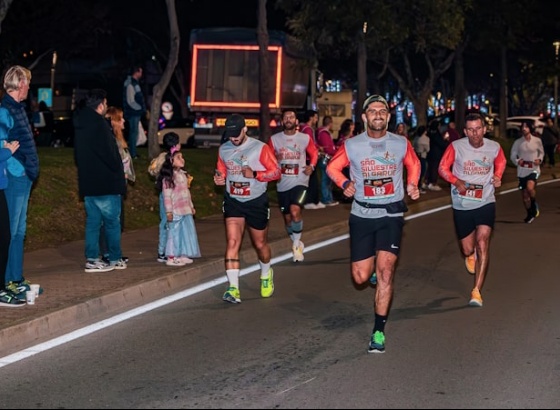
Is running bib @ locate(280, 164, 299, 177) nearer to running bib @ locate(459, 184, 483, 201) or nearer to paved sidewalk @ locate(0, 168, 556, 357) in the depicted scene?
paved sidewalk @ locate(0, 168, 556, 357)

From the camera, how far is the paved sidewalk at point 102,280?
9.76m

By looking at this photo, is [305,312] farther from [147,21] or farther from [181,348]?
[147,21]

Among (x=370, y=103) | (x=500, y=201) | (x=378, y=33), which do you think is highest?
(x=378, y=33)

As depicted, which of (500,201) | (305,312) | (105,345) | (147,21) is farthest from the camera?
(147,21)

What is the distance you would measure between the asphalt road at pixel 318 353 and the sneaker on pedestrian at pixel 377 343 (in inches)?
3.5

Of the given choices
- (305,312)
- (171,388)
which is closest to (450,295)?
(305,312)

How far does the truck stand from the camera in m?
34.4

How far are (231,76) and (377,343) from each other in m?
26.2

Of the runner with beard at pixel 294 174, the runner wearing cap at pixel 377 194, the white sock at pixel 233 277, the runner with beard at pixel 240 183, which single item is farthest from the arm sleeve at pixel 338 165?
the runner with beard at pixel 294 174

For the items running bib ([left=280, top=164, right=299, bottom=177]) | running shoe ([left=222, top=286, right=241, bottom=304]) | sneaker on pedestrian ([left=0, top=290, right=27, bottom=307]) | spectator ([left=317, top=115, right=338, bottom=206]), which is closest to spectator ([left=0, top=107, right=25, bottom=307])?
sneaker on pedestrian ([left=0, top=290, right=27, bottom=307])

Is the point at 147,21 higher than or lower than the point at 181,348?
higher

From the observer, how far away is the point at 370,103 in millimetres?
9133

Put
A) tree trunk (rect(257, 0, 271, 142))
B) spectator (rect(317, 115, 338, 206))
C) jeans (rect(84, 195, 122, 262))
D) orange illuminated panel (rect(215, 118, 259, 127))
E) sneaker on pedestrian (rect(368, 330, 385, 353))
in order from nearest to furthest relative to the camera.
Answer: sneaker on pedestrian (rect(368, 330, 385, 353)) → jeans (rect(84, 195, 122, 262)) → spectator (rect(317, 115, 338, 206)) → tree trunk (rect(257, 0, 271, 142)) → orange illuminated panel (rect(215, 118, 259, 127))

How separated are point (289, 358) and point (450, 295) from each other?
3.69 m
